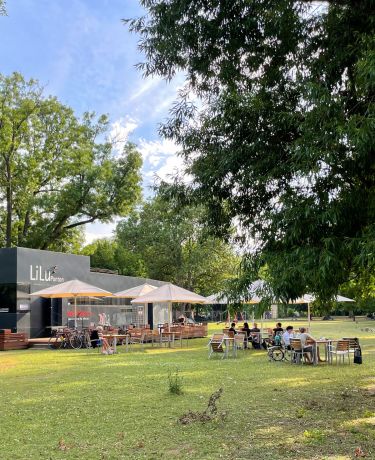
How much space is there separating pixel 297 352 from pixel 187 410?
291 inches

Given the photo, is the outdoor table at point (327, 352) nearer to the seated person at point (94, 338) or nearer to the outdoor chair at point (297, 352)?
the outdoor chair at point (297, 352)

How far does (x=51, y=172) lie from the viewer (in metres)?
37.1

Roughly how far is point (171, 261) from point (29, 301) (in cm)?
2480

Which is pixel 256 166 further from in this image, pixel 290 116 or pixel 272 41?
pixel 272 41

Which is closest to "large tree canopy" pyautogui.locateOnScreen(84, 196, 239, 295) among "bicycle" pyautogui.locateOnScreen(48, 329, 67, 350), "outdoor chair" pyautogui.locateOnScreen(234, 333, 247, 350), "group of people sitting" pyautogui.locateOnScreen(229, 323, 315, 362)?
"bicycle" pyautogui.locateOnScreen(48, 329, 67, 350)

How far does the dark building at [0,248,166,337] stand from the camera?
23.5 m

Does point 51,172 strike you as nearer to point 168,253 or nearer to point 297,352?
point 168,253

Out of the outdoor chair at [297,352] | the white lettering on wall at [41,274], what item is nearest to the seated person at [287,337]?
the outdoor chair at [297,352]

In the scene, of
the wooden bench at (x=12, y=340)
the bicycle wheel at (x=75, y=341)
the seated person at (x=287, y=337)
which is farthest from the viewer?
the bicycle wheel at (x=75, y=341)

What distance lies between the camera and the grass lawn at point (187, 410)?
619 centimetres

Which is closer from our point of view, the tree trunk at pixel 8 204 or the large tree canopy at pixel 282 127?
the large tree canopy at pixel 282 127

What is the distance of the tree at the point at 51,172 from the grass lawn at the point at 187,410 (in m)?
23.5

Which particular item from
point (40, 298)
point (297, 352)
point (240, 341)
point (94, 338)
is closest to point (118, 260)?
point (40, 298)

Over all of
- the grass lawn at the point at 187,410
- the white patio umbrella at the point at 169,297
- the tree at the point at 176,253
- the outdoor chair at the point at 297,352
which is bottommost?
the grass lawn at the point at 187,410
